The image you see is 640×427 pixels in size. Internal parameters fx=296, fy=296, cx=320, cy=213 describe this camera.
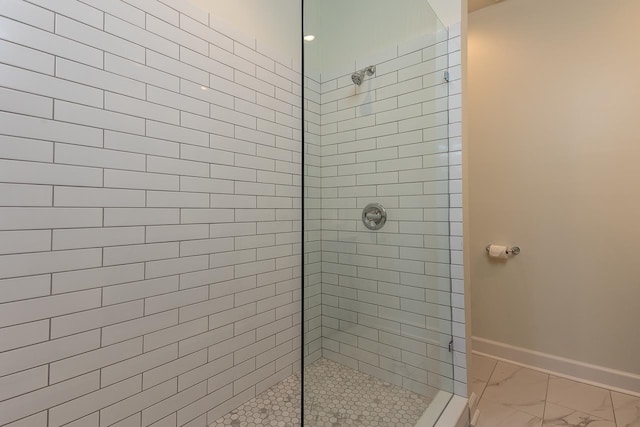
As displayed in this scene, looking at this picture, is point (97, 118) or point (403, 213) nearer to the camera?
point (97, 118)

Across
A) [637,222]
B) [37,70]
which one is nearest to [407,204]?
[637,222]

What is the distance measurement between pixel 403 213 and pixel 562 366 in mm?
1566

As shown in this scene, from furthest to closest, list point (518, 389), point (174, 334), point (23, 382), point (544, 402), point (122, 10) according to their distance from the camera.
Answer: point (518, 389) < point (544, 402) < point (174, 334) < point (122, 10) < point (23, 382)

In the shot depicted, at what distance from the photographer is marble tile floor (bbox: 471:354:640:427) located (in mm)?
1527

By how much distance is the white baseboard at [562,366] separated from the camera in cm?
176

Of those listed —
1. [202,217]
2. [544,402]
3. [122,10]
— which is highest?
[122,10]

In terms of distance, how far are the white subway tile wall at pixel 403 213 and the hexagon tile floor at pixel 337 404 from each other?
0.06 m

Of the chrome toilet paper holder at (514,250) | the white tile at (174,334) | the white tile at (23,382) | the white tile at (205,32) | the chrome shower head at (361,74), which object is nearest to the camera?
the white tile at (23,382)

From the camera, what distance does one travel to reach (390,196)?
5.21 ft

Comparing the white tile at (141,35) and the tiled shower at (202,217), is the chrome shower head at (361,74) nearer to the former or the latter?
the tiled shower at (202,217)

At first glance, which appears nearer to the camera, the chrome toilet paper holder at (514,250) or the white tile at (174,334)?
the white tile at (174,334)

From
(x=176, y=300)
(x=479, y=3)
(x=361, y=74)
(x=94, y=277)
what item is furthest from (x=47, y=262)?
(x=479, y=3)

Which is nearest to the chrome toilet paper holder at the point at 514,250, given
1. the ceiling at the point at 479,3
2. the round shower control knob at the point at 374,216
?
the round shower control knob at the point at 374,216

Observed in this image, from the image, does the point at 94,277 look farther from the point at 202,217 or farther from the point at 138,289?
the point at 202,217
